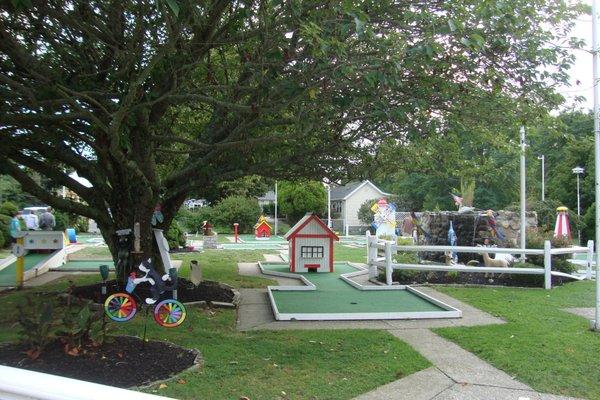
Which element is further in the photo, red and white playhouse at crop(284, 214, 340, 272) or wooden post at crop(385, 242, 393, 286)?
red and white playhouse at crop(284, 214, 340, 272)

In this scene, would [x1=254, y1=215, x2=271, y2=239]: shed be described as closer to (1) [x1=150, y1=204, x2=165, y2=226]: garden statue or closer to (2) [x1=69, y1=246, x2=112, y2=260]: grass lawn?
(2) [x1=69, y1=246, x2=112, y2=260]: grass lawn

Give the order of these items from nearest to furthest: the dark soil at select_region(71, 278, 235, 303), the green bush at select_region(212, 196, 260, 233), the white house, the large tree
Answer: the large tree, the dark soil at select_region(71, 278, 235, 303), the green bush at select_region(212, 196, 260, 233), the white house

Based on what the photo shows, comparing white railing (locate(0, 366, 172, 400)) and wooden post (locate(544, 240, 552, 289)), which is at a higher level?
white railing (locate(0, 366, 172, 400))

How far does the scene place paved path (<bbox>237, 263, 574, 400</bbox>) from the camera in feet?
17.3

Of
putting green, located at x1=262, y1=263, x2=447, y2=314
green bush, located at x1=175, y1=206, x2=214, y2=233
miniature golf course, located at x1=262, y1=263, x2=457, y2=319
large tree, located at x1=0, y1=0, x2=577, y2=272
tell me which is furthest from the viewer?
green bush, located at x1=175, y1=206, x2=214, y2=233

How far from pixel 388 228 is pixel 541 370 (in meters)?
26.6

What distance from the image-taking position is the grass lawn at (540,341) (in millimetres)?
5734

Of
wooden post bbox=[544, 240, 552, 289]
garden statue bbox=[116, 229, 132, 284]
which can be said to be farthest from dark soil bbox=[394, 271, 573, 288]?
garden statue bbox=[116, 229, 132, 284]

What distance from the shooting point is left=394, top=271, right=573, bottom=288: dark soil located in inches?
524

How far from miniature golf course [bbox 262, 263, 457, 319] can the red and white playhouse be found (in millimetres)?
2690

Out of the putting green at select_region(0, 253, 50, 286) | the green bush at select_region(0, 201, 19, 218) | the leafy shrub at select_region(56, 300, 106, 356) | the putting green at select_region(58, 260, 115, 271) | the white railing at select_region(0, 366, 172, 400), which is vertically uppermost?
the green bush at select_region(0, 201, 19, 218)

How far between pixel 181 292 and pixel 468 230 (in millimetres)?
11964

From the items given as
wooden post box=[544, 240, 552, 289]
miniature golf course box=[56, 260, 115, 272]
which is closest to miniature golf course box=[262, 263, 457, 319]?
wooden post box=[544, 240, 552, 289]

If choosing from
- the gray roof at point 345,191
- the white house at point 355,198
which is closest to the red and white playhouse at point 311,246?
the gray roof at point 345,191
